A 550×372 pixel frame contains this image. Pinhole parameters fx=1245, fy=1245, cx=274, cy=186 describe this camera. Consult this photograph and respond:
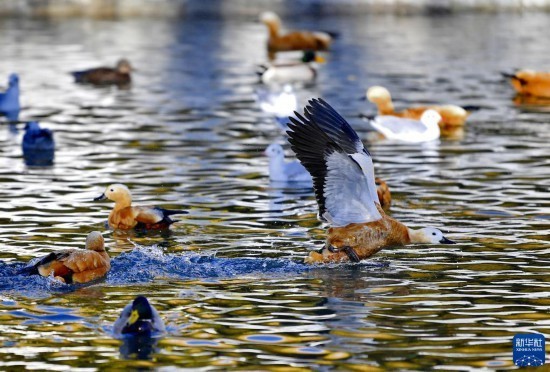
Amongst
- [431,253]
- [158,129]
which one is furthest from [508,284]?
[158,129]

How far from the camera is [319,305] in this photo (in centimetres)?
963

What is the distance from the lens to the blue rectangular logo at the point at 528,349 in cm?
804

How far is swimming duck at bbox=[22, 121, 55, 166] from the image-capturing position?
17.1 m

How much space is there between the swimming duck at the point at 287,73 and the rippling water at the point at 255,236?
40 cm

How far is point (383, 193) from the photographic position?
13531mm

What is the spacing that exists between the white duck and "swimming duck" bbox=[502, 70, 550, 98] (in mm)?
9014

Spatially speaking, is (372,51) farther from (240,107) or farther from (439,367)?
(439,367)

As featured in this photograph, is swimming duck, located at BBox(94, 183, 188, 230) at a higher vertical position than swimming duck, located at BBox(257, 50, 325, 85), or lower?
higher

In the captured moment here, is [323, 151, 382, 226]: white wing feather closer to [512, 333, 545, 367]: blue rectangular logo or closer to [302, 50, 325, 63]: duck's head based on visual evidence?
[512, 333, 545, 367]: blue rectangular logo

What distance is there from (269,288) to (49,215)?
3.86 m

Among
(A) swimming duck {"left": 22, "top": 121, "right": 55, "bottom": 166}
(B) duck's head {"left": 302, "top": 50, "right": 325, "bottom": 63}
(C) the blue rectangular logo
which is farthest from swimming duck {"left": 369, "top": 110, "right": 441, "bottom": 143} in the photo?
(C) the blue rectangular logo

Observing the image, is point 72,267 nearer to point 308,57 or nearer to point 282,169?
point 282,169

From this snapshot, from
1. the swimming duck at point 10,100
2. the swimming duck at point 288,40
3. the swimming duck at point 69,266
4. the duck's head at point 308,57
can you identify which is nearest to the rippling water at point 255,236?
the swimming duck at point 69,266

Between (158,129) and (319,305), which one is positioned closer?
(319,305)
